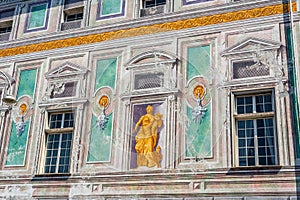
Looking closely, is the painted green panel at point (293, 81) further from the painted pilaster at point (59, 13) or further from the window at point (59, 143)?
the painted pilaster at point (59, 13)

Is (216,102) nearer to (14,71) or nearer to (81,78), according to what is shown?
(81,78)

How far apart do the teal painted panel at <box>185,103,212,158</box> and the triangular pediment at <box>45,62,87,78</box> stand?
404 centimetres

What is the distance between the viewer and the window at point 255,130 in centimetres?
1104

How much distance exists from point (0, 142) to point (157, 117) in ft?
17.1

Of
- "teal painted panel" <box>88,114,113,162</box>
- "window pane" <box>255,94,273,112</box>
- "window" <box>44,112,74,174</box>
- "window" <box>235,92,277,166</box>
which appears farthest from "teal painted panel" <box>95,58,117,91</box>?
"window pane" <box>255,94,273,112</box>

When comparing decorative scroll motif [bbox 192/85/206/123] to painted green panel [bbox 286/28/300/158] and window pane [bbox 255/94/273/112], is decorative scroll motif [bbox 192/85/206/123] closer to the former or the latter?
window pane [bbox 255/94/273/112]

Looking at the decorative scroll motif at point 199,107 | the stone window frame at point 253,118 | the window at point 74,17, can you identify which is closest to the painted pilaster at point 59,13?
the window at point 74,17

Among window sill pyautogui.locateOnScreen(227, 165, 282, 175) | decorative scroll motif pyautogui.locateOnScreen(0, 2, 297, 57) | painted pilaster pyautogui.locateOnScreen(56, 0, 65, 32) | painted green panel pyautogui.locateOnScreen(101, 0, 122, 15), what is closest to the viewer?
window sill pyautogui.locateOnScreen(227, 165, 282, 175)

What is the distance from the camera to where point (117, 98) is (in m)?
13.1

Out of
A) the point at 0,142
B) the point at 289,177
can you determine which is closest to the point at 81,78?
the point at 0,142

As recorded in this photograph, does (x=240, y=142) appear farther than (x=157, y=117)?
No

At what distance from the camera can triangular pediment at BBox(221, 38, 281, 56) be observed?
11.8 m

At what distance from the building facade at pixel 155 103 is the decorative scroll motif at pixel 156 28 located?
0.03 meters

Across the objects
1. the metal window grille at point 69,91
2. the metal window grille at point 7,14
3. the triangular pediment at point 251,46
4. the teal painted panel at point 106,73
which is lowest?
the metal window grille at point 69,91
